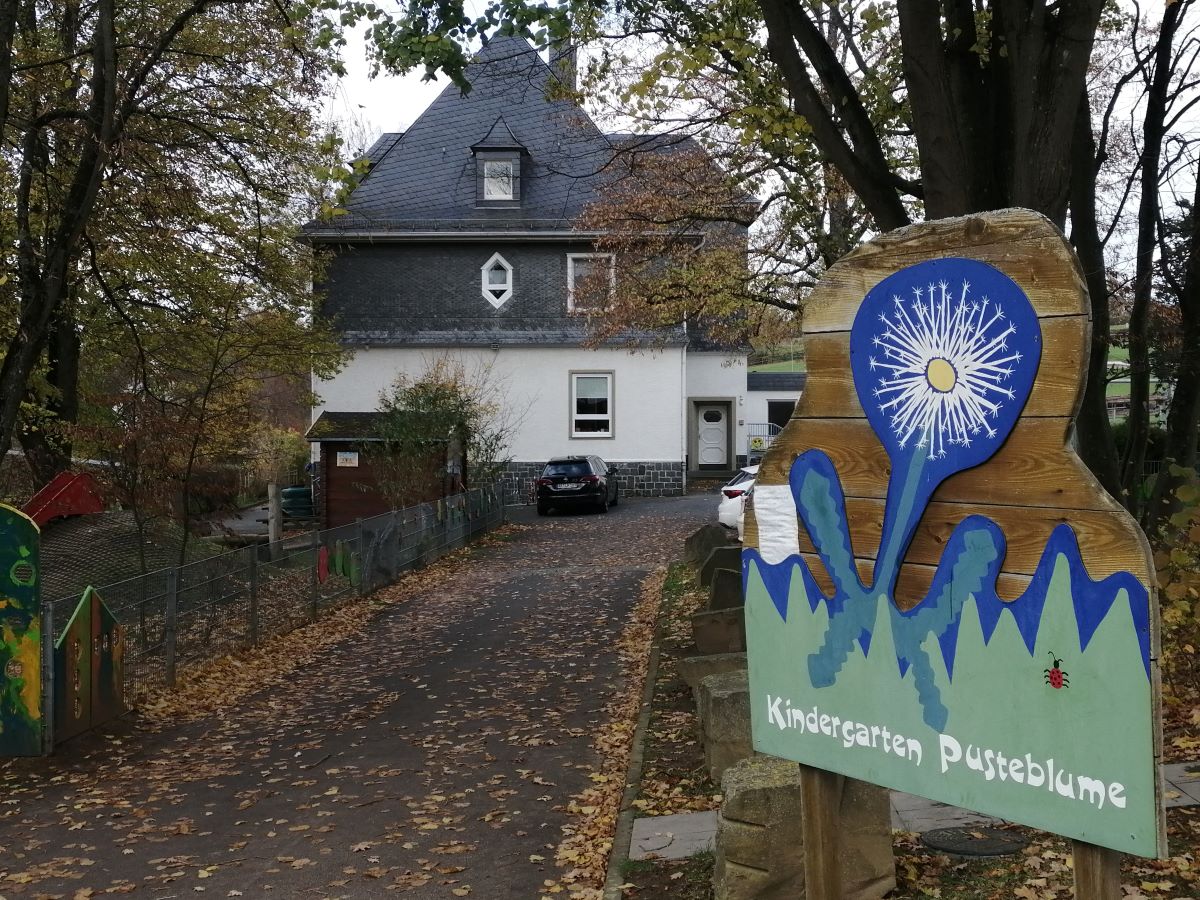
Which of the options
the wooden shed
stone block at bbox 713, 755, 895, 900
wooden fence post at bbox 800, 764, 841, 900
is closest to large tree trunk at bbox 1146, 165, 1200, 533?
stone block at bbox 713, 755, 895, 900

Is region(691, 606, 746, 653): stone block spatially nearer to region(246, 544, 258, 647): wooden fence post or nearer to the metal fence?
the metal fence

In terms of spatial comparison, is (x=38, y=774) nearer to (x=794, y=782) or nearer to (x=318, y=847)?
(x=318, y=847)

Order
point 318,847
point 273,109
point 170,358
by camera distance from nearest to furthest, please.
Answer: point 318,847
point 273,109
point 170,358

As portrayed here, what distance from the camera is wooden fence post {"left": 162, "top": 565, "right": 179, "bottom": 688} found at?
36.0 ft

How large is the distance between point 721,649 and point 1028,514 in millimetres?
6376

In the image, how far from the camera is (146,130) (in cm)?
1486

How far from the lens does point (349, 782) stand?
311 inches

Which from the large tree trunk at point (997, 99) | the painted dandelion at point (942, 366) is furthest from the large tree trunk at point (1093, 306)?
the painted dandelion at point (942, 366)

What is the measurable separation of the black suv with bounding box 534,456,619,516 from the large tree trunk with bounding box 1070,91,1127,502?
19425 mm

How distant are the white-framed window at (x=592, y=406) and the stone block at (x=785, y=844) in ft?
91.2

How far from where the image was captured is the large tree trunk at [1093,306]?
27.2 ft

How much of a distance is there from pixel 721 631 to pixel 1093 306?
384cm

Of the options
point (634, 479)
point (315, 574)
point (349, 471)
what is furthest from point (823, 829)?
point (634, 479)

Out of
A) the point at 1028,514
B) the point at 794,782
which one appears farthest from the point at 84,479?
the point at 1028,514
